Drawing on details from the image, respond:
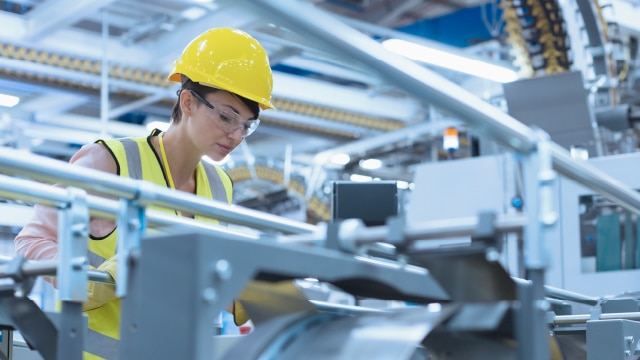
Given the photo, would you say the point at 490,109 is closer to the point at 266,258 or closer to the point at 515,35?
the point at 266,258

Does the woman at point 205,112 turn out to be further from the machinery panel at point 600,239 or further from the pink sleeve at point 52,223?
the machinery panel at point 600,239

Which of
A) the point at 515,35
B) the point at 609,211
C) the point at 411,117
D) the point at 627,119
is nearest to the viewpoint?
the point at 609,211

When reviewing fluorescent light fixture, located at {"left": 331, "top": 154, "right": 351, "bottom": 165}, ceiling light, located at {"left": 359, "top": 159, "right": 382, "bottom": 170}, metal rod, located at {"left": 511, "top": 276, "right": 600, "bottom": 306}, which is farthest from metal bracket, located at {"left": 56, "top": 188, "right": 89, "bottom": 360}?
ceiling light, located at {"left": 359, "top": 159, "right": 382, "bottom": 170}

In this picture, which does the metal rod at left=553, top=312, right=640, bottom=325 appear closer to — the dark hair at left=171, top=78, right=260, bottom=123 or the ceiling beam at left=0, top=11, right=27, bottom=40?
the dark hair at left=171, top=78, right=260, bottom=123

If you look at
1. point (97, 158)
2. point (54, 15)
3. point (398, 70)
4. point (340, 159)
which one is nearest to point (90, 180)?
point (398, 70)

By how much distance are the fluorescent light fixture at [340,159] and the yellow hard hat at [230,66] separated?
6.03 metres

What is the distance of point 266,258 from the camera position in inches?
35.0

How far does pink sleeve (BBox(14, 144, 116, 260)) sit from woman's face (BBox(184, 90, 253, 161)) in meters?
0.25

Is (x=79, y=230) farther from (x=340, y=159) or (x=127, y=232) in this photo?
(x=340, y=159)

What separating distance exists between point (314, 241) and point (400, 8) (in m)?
8.25

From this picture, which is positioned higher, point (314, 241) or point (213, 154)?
point (213, 154)

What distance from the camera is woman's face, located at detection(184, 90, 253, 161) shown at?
204 cm

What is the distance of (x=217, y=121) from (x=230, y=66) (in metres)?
0.13

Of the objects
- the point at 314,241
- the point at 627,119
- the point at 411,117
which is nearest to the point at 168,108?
the point at 411,117
